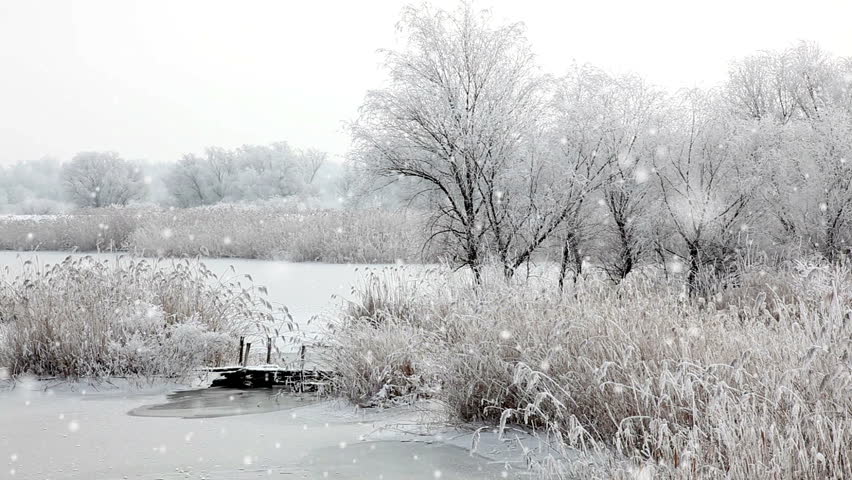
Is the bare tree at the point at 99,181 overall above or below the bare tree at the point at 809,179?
above

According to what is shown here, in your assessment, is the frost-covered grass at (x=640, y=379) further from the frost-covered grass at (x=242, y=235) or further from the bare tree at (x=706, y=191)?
the frost-covered grass at (x=242, y=235)

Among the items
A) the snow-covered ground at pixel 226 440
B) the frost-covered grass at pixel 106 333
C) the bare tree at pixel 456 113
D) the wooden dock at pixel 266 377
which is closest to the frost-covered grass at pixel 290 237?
the bare tree at pixel 456 113

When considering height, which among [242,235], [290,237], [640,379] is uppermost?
[242,235]

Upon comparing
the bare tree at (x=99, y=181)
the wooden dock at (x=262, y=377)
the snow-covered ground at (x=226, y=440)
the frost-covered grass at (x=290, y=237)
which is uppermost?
the bare tree at (x=99, y=181)

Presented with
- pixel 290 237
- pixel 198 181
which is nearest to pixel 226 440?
pixel 290 237

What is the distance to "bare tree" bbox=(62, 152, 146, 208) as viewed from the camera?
52.6 meters

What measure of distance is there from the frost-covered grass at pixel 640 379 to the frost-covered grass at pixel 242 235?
10.8m

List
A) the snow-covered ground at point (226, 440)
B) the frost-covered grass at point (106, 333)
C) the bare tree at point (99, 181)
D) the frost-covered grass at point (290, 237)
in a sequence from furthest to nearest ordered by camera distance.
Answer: the bare tree at point (99, 181) → the frost-covered grass at point (290, 237) → the frost-covered grass at point (106, 333) → the snow-covered ground at point (226, 440)

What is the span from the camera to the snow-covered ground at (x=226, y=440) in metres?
3.72

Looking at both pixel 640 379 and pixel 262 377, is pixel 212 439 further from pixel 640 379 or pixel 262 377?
pixel 640 379

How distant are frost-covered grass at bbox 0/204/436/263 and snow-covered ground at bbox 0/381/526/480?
11064 millimetres

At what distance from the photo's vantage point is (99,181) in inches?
2098

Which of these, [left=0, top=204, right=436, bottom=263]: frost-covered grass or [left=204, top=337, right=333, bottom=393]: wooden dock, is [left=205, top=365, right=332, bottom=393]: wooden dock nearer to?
[left=204, top=337, right=333, bottom=393]: wooden dock

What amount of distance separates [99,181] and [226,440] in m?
55.1
